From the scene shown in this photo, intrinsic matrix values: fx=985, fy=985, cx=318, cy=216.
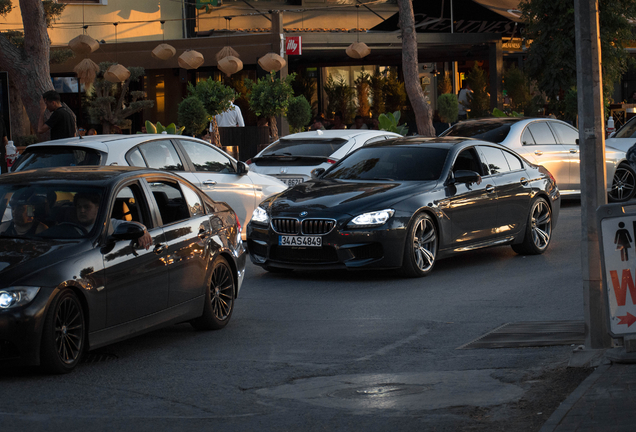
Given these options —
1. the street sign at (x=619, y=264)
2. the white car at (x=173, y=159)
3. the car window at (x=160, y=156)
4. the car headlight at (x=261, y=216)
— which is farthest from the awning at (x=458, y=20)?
the street sign at (x=619, y=264)

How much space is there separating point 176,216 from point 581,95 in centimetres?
332

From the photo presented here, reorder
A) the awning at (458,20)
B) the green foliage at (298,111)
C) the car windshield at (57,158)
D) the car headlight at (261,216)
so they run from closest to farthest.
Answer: the car windshield at (57,158)
the car headlight at (261,216)
the green foliage at (298,111)
the awning at (458,20)

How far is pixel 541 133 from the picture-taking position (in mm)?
17344

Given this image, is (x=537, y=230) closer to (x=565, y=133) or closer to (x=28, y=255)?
(x=565, y=133)

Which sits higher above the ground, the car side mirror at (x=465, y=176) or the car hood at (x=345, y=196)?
the car side mirror at (x=465, y=176)

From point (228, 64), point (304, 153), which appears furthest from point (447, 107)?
point (304, 153)

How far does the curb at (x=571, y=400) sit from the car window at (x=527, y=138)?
36.1 ft

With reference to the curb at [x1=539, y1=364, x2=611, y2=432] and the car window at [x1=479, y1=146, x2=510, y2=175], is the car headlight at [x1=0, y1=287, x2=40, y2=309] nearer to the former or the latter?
the curb at [x1=539, y1=364, x2=611, y2=432]

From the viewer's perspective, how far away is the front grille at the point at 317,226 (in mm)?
10475

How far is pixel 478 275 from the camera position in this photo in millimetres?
11062

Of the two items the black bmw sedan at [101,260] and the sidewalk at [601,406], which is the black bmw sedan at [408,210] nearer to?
the black bmw sedan at [101,260]

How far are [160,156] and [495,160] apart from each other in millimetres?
4151

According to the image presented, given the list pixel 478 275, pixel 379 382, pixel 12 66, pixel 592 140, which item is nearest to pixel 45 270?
pixel 379 382

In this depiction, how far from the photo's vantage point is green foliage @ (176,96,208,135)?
20712mm
